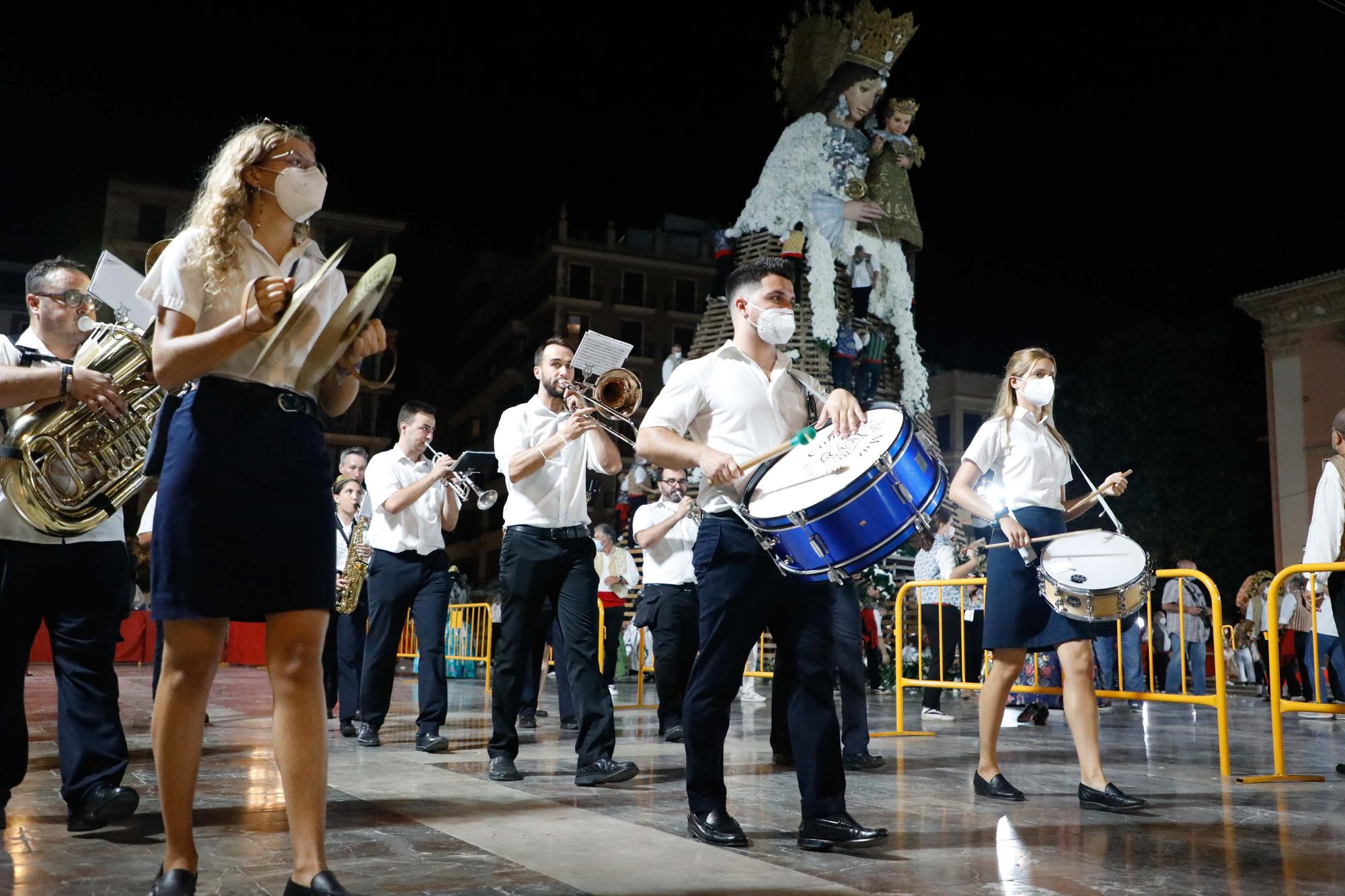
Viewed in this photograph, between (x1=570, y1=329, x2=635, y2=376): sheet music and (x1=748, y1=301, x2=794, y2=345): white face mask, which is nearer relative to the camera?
(x1=748, y1=301, x2=794, y2=345): white face mask

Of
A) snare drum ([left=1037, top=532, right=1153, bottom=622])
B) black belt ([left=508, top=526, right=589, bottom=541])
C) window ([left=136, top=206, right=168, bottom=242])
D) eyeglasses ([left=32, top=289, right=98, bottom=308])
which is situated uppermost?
window ([left=136, top=206, right=168, bottom=242])

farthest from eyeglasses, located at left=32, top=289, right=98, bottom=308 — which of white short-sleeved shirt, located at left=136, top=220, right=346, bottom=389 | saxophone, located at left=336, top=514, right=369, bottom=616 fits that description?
saxophone, located at left=336, top=514, right=369, bottom=616

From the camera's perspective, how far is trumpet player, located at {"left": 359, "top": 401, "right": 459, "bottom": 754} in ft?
22.0

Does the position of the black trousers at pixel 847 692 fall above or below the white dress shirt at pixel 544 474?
below

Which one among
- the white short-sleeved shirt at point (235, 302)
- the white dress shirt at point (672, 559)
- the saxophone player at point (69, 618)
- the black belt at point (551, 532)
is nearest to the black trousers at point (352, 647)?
the white dress shirt at point (672, 559)

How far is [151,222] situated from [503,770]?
52861 mm

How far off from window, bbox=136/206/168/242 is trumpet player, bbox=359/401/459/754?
4879 cm

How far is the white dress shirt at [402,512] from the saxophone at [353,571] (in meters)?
1.20

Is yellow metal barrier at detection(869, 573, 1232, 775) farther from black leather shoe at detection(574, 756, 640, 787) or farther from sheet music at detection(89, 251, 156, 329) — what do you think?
sheet music at detection(89, 251, 156, 329)

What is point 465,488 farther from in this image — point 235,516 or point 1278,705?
point 1278,705

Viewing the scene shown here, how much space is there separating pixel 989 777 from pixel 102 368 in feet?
13.3

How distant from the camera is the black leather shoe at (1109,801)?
463cm

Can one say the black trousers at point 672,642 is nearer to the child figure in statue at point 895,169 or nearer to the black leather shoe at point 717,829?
the black leather shoe at point 717,829

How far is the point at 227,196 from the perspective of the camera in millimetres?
2924
